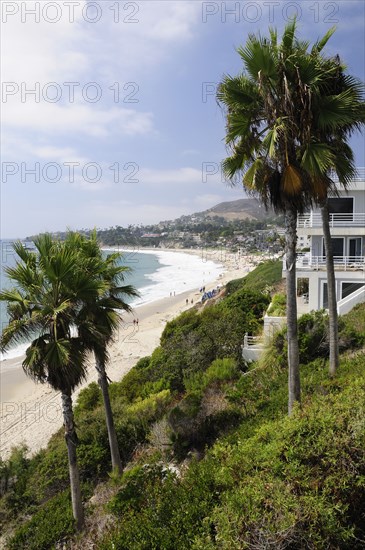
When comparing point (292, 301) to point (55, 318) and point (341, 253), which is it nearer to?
point (55, 318)

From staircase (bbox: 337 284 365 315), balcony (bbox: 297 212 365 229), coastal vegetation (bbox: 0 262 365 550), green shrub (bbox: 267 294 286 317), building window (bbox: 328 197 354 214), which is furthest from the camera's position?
building window (bbox: 328 197 354 214)

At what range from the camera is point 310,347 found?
1267 cm

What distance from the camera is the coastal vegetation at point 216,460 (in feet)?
12.9

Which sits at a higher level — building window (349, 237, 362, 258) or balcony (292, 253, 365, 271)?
building window (349, 237, 362, 258)

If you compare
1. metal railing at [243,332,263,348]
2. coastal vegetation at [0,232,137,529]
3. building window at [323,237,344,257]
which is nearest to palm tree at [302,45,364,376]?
coastal vegetation at [0,232,137,529]

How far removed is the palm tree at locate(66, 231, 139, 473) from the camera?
7.94 metres

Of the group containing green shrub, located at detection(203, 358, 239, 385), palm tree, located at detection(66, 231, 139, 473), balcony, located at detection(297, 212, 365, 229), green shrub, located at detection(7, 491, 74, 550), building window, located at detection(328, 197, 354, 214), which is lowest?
green shrub, located at detection(7, 491, 74, 550)

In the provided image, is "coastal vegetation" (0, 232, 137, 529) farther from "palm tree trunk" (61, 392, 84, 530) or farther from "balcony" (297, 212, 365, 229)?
"balcony" (297, 212, 365, 229)

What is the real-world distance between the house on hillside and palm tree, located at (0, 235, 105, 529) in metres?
12.7

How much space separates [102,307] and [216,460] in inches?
183

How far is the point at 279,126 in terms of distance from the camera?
6.95m

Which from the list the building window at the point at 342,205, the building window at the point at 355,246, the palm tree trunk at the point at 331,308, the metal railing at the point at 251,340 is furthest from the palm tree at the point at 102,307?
the building window at the point at 342,205

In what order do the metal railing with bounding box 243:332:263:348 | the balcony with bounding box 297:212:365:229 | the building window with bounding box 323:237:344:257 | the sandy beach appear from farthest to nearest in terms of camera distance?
the building window with bounding box 323:237:344:257 → the sandy beach → the balcony with bounding box 297:212:365:229 → the metal railing with bounding box 243:332:263:348

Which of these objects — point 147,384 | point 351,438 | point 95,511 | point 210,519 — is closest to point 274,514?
point 210,519
